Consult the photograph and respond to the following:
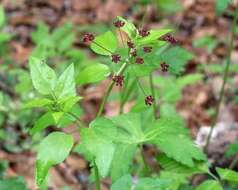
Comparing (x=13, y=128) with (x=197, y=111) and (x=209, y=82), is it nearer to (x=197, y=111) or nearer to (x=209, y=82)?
(x=197, y=111)

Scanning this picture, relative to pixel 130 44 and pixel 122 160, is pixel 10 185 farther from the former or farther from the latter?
pixel 130 44

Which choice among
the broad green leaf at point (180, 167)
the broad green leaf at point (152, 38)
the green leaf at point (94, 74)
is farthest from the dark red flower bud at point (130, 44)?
the broad green leaf at point (180, 167)

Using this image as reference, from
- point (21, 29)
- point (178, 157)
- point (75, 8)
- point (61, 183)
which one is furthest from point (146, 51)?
point (75, 8)

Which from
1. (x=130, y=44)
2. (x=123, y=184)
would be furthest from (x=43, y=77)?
(x=123, y=184)

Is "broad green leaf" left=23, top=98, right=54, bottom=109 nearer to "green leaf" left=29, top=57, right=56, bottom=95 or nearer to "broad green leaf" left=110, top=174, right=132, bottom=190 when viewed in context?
"green leaf" left=29, top=57, right=56, bottom=95

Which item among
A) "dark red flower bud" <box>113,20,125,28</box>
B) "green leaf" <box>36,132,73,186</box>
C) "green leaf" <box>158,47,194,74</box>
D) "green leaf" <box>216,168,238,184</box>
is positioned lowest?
"green leaf" <box>216,168,238,184</box>

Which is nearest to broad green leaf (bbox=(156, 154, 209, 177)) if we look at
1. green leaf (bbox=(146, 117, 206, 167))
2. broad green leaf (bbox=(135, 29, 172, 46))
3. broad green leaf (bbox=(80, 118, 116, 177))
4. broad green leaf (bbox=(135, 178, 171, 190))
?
green leaf (bbox=(146, 117, 206, 167))

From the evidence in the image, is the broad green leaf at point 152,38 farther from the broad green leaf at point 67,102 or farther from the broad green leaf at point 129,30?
the broad green leaf at point 67,102
